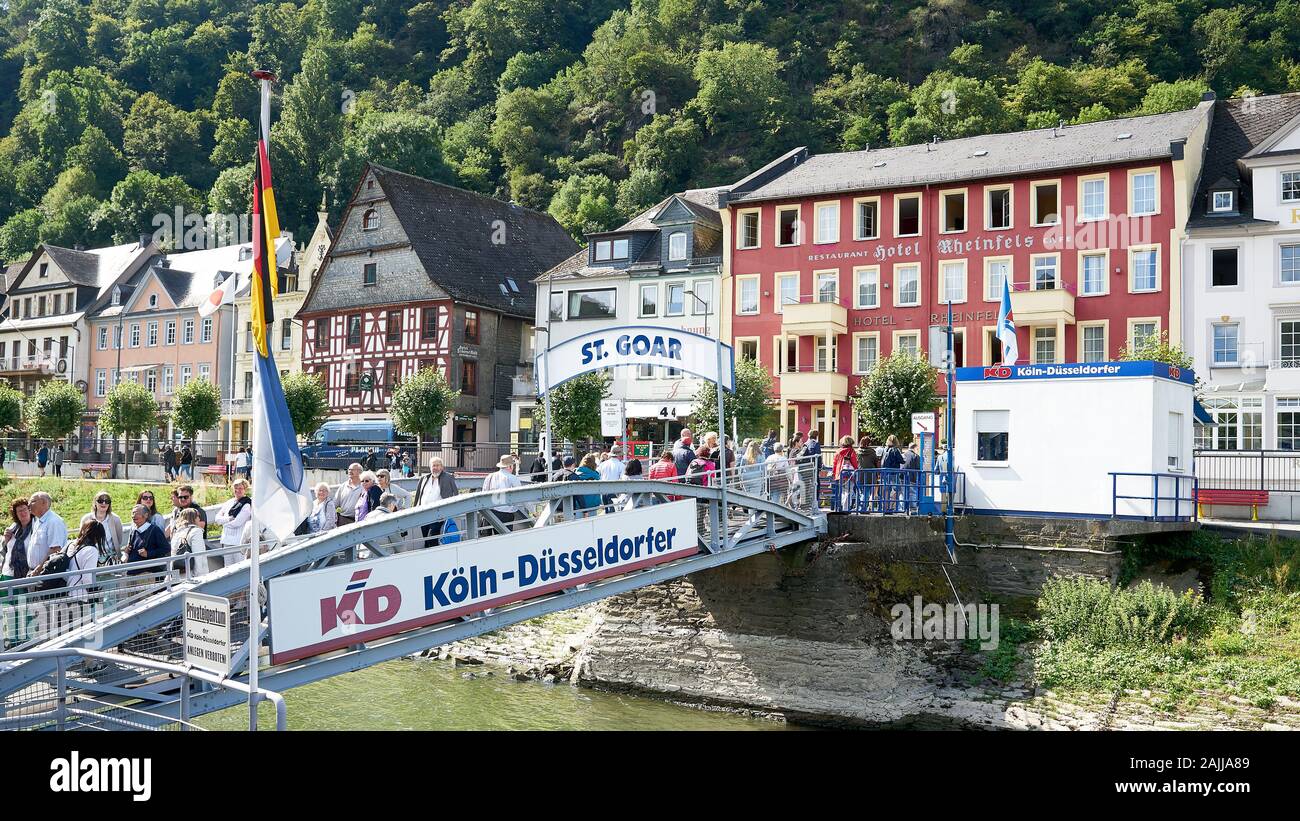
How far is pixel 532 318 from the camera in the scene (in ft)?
169

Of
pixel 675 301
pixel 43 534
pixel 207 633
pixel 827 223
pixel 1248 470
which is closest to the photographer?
pixel 207 633

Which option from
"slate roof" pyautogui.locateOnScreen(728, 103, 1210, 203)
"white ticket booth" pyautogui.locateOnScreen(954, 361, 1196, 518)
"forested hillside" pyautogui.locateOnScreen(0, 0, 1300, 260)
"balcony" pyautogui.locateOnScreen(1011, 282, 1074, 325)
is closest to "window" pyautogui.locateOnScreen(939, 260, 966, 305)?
"balcony" pyautogui.locateOnScreen(1011, 282, 1074, 325)

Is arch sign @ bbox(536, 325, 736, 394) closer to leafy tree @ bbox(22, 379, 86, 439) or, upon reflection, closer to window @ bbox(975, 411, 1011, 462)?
window @ bbox(975, 411, 1011, 462)

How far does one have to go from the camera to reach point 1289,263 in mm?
34000

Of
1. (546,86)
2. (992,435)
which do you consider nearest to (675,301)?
(992,435)

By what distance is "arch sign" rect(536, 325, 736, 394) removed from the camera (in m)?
15.9

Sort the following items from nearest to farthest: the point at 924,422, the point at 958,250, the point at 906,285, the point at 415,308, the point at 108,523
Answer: the point at 108,523, the point at 924,422, the point at 958,250, the point at 906,285, the point at 415,308

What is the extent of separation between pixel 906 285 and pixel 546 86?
187 feet

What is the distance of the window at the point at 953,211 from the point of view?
3878cm

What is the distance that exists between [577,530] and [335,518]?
2.93 metres

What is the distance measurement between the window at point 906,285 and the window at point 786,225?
405 centimetres

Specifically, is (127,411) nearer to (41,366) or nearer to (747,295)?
(747,295)

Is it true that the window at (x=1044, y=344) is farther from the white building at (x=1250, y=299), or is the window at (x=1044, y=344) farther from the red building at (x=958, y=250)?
the white building at (x=1250, y=299)
